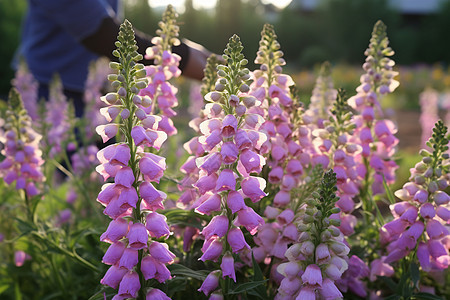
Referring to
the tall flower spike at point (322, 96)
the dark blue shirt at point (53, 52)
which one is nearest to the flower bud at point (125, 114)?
the tall flower spike at point (322, 96)

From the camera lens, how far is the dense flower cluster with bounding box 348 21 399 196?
2150 mm

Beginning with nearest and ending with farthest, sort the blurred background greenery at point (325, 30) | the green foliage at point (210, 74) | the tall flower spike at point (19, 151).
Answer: the green foliage at point (210, 74) < the tall flower spike at point (19, 151) < the blurred background greenery at point (325, 30)

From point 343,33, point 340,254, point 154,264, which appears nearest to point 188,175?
point 154,264

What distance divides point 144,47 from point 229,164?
1.59 m

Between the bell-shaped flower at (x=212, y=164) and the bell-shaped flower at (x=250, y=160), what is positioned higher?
the bell-shaped flower at (x=250, y=160)

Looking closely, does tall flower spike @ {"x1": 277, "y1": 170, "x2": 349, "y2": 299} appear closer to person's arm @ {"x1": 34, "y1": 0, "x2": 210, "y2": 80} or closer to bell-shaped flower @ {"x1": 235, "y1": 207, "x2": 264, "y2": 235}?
bell-shaped flower @ {"x1": 235, "y1": 207, "x2": 264, "y2": 235}

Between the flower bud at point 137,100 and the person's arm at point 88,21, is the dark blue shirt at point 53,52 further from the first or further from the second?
the flower bud at point 137,100

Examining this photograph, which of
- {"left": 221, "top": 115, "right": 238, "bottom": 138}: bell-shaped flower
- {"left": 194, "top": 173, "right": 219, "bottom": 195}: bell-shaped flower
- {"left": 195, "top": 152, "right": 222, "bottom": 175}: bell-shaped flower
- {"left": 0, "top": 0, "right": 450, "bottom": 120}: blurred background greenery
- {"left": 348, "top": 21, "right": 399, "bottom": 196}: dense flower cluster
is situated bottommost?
{"left": 194, "top": 173, "right": 219, "bottom": 195}: bell-shaped flower

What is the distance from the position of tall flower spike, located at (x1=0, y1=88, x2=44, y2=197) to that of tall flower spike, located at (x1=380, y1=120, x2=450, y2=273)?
1519mm

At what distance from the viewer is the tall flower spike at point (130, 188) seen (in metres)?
1.36

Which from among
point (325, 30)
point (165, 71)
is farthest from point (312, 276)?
point (325, 30)

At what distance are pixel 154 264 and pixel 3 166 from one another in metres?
1.16

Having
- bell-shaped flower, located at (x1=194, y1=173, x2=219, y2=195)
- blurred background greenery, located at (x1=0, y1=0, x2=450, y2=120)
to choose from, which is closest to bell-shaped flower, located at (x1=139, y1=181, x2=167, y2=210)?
bell-shaped flower, located at (x1=194, y1=173, x2=219, y2=195)

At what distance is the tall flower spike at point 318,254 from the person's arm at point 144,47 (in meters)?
1.74
